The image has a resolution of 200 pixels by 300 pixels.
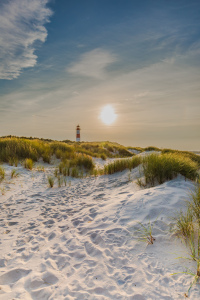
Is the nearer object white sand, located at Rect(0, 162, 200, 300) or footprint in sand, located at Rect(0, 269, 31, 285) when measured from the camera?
white sand, located at Rect(0, 162, 200, 300)

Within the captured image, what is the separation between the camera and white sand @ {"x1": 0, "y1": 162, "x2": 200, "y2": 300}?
208 centimetres

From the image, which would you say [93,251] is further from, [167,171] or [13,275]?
[167,171]

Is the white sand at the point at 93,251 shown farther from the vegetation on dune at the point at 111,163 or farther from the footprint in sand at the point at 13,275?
the vegetation on dune at the point at 111,163

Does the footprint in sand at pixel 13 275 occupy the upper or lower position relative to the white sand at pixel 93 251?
lower

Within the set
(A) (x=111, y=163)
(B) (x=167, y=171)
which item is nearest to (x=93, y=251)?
(B) (x=167, y=171)

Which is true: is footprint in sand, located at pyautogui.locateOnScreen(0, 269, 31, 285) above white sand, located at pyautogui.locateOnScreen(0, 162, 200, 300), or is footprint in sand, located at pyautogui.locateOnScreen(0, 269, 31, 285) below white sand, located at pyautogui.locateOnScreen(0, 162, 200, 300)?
below

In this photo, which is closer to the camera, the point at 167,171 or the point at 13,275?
the point at 13,275

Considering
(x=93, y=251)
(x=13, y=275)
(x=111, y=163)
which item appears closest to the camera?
(x=13, y=275)

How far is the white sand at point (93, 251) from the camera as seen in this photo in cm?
208

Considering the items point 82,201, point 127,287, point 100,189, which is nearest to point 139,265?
point 127,287

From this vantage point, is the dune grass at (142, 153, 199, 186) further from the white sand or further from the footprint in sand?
the footprint in sand

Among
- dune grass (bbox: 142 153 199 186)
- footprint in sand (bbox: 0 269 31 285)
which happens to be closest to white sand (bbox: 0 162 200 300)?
footprint in sand (bbox: 0 269 31 285)

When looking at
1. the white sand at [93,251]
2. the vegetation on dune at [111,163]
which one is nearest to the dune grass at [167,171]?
the vegetation on dune at [111,163]

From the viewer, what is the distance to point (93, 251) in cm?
276
